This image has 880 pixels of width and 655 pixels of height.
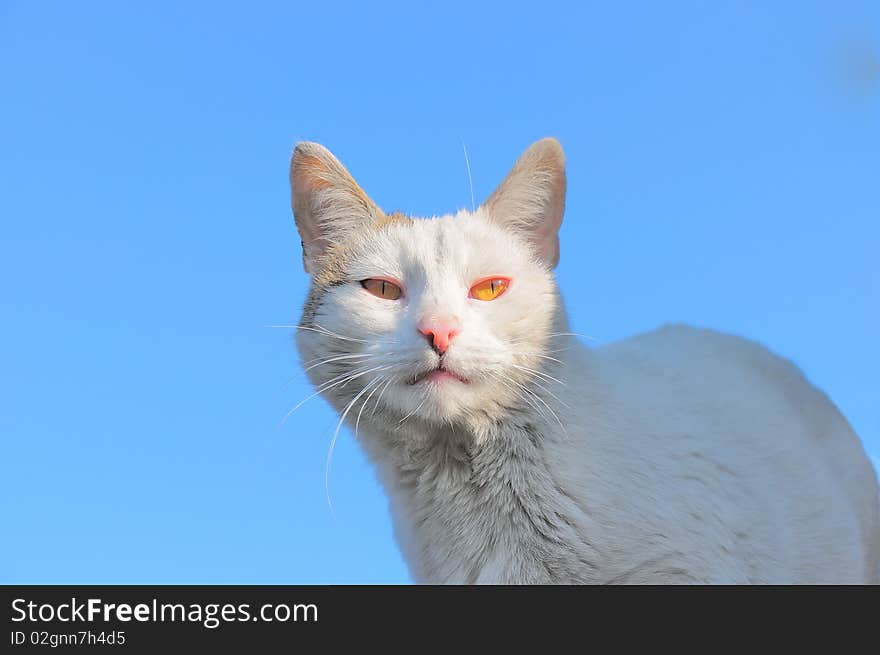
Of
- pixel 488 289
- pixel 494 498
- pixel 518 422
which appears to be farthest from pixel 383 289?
pixel 494 498

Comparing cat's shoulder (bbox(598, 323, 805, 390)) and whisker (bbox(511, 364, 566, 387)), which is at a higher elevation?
cat's shoulder (bbox(598, 323, 805, 390))

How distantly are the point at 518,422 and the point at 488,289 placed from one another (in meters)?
0.58

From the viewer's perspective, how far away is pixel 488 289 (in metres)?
3.74

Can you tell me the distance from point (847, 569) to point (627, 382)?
1.47 m

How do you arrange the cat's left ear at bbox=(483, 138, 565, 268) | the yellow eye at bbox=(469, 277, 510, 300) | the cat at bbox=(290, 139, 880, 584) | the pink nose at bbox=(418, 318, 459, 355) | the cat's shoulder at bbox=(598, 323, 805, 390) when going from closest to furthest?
the pink nose at bbox=(418, 318, 459, 355) → the cat at bbox=(290, 139, 880, 584) → the yellow eye at bbox=(469, 277, 510, 300) → the cat's left ear at bbox=(483, 138, 565, 268) → the cat's shoulder at bbox=(598, 323, 805, 390)

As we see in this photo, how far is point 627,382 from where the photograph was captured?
415cm

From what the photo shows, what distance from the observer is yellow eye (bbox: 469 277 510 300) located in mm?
3727

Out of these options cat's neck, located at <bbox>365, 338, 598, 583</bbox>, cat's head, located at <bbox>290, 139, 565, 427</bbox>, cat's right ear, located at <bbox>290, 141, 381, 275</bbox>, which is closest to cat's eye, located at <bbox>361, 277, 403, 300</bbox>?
cat's head, located at <bbox>290, 139, 565, 427</bbox>

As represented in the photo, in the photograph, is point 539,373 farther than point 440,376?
Yes

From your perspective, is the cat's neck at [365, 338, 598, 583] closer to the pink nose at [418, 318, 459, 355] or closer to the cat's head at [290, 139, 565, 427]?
the cat's head at [290, 139, 565, 427]

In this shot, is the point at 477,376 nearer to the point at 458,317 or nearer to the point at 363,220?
the point at 458,317

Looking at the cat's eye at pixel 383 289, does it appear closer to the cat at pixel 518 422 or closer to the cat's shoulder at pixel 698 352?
the cat at pixel 518 422

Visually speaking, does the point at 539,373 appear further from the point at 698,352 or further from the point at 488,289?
the point at 698,352
